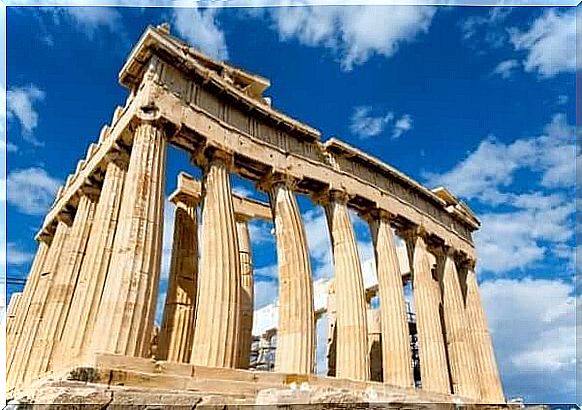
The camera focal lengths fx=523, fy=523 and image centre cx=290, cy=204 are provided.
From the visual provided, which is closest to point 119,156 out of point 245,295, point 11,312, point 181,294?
point 181,294

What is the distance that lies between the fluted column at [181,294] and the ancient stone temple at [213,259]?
0.06m

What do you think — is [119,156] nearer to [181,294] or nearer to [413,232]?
[181,294]

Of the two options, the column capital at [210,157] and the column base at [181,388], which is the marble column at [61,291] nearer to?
the column base at [181,388]

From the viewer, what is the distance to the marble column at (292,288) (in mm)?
17328

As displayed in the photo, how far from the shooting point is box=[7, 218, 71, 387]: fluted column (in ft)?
59.1

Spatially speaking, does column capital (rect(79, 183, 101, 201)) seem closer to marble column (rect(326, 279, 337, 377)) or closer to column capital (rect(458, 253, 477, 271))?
marble column (rect(326, 279, 337, 377))

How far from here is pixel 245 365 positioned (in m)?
20.5

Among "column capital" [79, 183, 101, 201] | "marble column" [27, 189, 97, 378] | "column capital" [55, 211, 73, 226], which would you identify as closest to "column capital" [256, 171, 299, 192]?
"column capital" [79, 183, 101, 201]

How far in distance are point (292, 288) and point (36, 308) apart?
9857mm

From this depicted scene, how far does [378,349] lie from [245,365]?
40.2ft

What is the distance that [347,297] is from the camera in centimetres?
2038

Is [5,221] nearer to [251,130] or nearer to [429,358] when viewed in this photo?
[251,130]

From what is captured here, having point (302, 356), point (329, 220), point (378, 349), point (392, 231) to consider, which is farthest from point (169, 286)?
point (378, 349)

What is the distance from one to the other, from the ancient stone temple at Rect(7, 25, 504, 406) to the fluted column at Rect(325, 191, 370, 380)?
6cm
